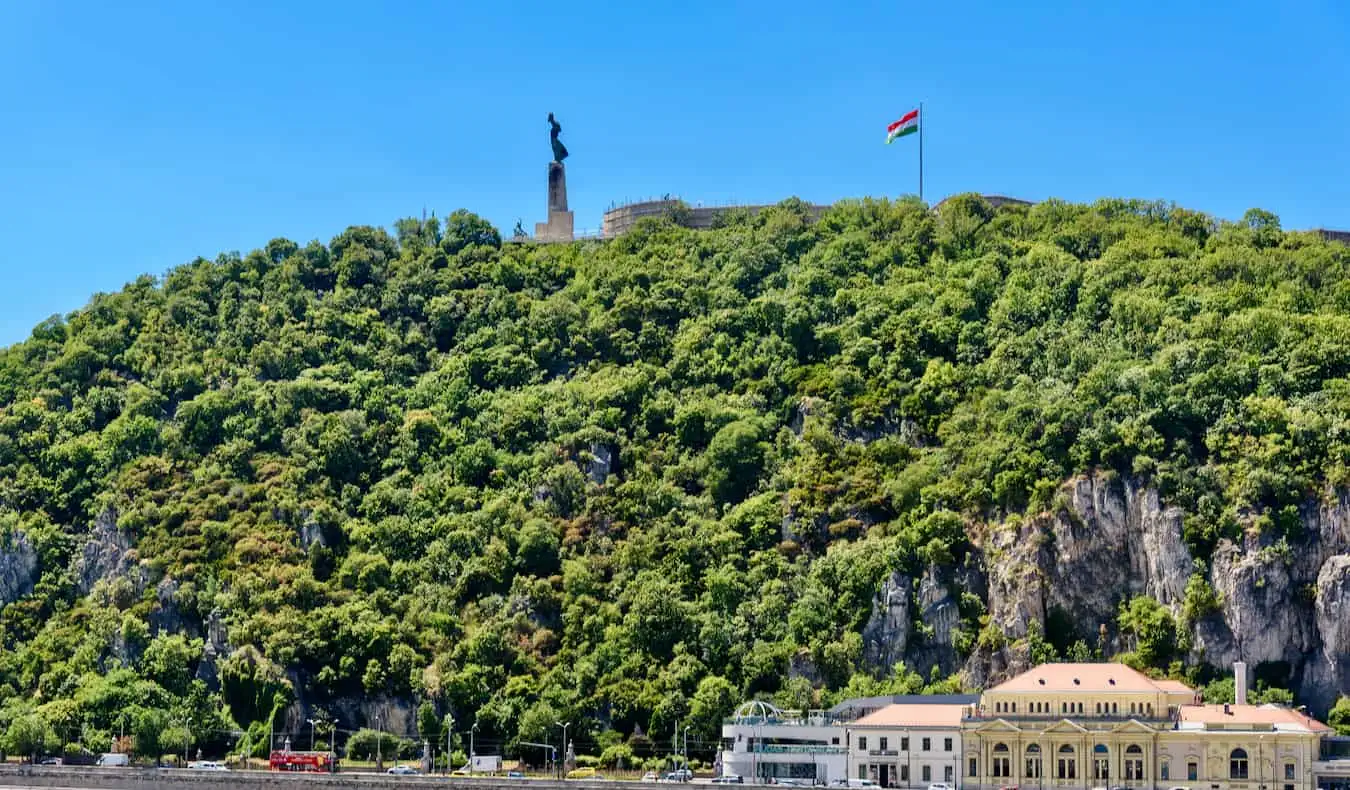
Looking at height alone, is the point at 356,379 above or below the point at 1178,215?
below

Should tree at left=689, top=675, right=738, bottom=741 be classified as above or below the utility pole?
above

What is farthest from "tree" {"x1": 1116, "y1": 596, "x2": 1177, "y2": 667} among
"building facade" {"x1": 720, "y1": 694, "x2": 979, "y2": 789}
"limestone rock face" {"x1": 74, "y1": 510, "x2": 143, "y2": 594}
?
"limestone rock face" {"x1": 74, "y1": 510, "x2": 143, "y2": 594}

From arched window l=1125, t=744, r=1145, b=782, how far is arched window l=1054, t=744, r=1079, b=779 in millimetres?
2724

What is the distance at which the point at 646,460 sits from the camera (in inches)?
6870

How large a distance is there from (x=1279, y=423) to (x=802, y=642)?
3162cm

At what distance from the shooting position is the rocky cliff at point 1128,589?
140625 millimetres

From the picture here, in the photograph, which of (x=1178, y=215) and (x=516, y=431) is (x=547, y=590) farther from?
(x=1178, y=215)

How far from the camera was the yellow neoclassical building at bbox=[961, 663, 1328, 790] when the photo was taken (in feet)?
418

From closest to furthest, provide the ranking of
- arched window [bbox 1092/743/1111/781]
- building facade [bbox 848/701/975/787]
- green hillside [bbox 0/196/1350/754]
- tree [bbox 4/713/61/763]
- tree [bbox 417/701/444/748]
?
1. arched window [bbox 1092/743/1111/781]
2. building facade [bbox 848/701/975/787]
3. green hillside [bbox 0/196/1350/754]
4. tree [bbox 417/701/444/748]
5. tree [bbox 4/713/61/763]

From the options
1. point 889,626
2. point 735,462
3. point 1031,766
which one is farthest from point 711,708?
point 735,462

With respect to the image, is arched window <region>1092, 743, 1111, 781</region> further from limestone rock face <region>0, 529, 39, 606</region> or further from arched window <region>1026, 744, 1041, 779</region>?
limestone rock face <region>0, 529, 39, 606</region>

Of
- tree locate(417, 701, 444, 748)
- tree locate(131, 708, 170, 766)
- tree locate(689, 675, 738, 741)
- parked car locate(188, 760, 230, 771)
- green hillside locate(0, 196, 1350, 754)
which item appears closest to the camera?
tree locate(689, 675, 738, 741)

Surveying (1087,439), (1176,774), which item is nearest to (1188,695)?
(1176,774)

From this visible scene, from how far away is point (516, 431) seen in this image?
179000 millimetres
